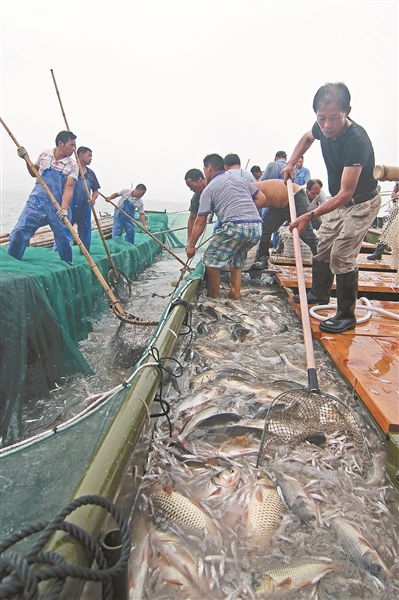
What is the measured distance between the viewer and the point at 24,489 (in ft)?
5.83

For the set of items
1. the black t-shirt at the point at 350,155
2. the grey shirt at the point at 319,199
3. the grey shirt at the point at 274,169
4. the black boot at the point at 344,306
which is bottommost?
the black boot at the point at 344,306

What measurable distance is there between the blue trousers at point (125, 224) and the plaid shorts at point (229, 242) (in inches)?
262

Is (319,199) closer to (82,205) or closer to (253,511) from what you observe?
(82,205)

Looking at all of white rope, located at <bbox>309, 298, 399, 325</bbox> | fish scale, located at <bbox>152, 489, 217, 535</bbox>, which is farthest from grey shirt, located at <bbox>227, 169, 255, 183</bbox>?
fish scale, located at <bbox>152, 489, 217, 535</bbox>

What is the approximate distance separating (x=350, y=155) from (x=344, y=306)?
1544mm

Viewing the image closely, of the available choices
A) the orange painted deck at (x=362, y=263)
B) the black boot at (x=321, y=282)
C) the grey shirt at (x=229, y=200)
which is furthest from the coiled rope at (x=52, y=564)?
the orange painted deck at (x=362, y=263)

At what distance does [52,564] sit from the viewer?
41.3 inches

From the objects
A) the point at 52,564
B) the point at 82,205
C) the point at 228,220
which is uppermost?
the point at 82,205

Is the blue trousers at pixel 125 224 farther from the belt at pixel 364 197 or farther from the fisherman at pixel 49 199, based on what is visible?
the belt at pixel 364 197

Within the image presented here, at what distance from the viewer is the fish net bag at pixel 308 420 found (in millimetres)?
2205

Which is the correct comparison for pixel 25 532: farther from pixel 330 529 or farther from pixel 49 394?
pixel 49 394

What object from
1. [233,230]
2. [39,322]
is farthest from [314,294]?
[39,322]

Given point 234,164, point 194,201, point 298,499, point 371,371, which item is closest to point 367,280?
point 234,164

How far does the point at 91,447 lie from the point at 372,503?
5.07 ft
